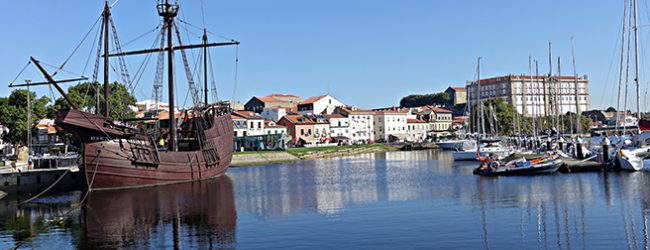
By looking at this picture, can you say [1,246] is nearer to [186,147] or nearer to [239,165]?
[186,147]

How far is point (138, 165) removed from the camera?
4747cm

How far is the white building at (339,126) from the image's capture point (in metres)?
139

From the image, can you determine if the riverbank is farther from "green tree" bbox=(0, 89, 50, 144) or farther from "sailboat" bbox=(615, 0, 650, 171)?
"sailboat" bbox=(615, 0, 650, 171)

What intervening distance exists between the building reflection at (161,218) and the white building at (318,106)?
4094 inches

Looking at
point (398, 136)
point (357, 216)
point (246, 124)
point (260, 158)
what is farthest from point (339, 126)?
point (357, 216)

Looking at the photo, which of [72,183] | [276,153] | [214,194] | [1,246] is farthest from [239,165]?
[1,246]

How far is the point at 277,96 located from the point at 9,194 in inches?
4847

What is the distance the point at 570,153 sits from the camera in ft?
220

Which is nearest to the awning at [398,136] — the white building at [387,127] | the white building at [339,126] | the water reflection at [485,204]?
the white building at [387,127]

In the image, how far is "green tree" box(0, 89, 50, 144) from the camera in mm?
77312

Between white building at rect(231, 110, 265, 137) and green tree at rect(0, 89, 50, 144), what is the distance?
3739 cm

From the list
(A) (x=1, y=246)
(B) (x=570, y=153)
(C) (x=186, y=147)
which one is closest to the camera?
(A) (x=1, y=246)

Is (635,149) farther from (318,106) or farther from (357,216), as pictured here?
(318,106)

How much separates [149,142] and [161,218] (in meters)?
17.4
